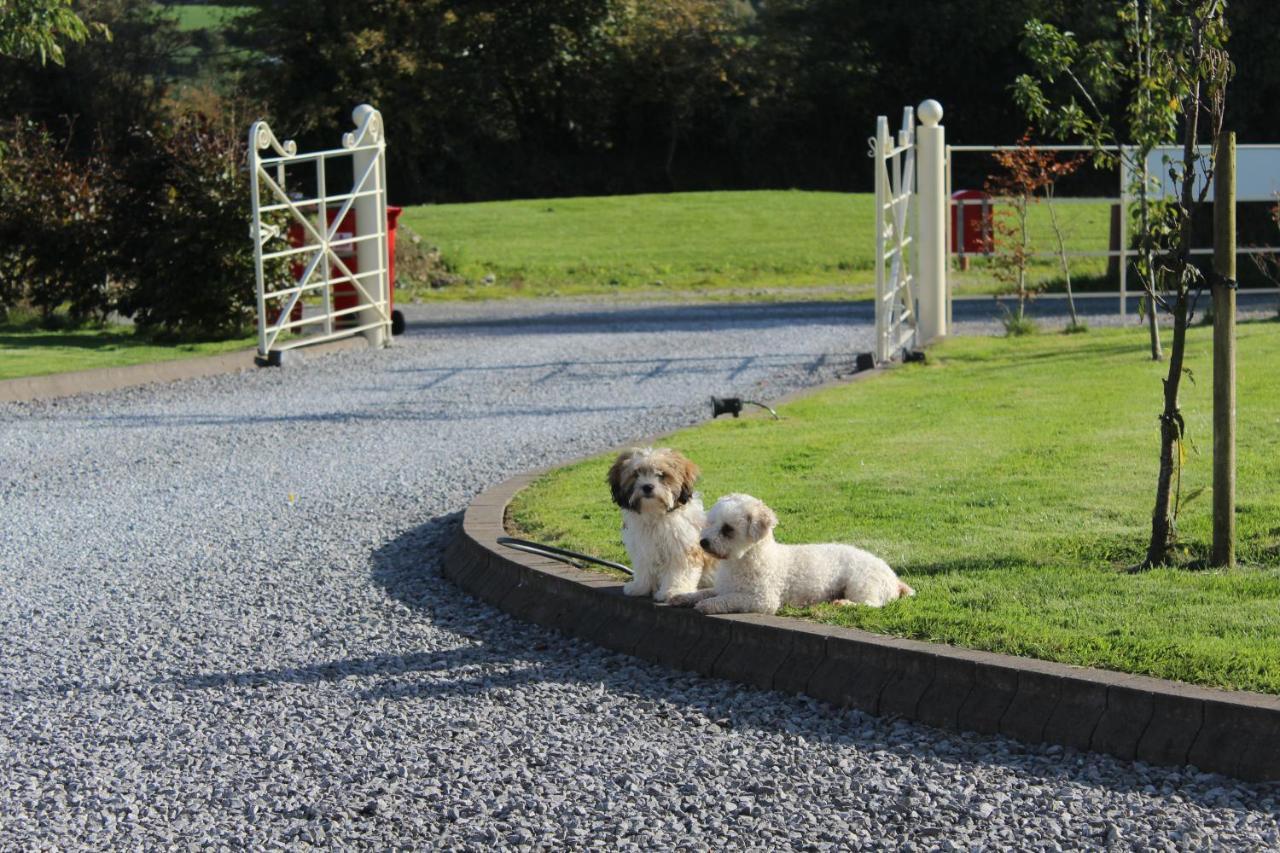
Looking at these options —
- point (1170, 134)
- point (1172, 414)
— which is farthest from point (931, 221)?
point (1172, 414)

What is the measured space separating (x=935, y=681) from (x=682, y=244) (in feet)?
81.7

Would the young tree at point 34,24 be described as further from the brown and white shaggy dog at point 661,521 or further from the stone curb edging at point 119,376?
the brown and white shaggy dog at point 661,521

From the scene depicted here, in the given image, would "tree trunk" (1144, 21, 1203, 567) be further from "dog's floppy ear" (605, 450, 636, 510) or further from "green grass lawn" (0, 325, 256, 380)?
"green grass lawn" (0, 325, 256, 380)

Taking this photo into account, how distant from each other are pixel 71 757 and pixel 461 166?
39081 mm

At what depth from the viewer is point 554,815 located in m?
4.71

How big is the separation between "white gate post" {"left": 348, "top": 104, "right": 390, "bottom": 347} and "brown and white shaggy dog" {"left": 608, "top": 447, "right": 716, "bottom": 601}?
12.5 metres

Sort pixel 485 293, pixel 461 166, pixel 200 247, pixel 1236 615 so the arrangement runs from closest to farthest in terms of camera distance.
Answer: pixel 1236 615, pixel 200 247, pixel 485 293, pixel 461 166

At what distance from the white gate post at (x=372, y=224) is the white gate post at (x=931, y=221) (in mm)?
6082

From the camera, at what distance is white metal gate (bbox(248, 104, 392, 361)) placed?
56.0ft

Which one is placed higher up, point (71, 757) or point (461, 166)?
point (461, 166)

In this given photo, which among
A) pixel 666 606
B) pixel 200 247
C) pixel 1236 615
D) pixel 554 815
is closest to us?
pixel 554 815

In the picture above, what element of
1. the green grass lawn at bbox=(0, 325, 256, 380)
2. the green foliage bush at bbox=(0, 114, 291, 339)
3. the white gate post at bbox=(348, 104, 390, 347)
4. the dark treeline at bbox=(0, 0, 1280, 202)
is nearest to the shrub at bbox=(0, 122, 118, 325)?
the green foliage bush at bbox=(0, 114, 291, 339)

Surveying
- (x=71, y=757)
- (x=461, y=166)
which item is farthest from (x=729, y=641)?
(x=461, y=166)

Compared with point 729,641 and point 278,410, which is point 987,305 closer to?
point 278,410
